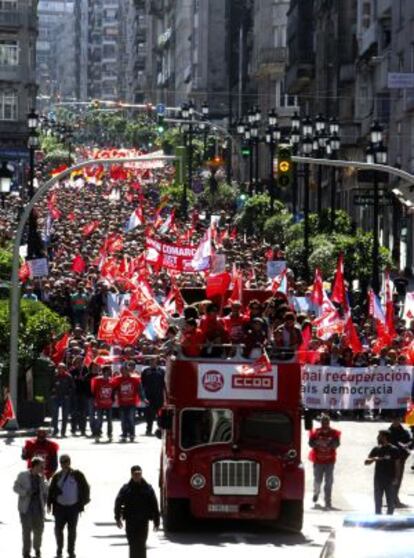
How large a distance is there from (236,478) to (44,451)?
A: 7.82 ft

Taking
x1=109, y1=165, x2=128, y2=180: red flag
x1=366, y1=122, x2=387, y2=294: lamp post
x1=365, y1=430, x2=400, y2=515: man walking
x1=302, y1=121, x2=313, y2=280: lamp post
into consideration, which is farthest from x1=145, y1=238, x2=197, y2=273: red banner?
x1=109, y1=165, x2=128, y2=180: red flag

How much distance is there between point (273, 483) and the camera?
23.7 meters

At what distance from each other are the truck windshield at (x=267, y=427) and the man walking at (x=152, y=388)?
40.9ft

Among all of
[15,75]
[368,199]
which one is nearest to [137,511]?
[368,199]

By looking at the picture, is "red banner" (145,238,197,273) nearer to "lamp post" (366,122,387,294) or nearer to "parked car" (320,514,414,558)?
"lamp post" (366,122,387,294)

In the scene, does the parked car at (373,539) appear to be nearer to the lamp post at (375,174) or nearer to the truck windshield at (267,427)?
the truck windshield at (267,427)

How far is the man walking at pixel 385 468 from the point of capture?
2545cm

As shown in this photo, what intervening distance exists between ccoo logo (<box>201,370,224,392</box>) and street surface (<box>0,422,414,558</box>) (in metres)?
1.74

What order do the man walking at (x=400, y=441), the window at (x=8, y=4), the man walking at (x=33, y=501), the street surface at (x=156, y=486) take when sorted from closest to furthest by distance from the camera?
the man walking at (x=33, y=501) < the street surface at (x=156, y=486) < the man walking at (x=400, y=441) < the window at (x=8, y=4)

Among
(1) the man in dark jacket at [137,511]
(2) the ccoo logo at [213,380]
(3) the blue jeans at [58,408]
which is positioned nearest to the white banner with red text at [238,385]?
(2) the ccoo logo at [213,380]

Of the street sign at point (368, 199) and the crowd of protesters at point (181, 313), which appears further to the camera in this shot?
the street sign at point (368, 199)

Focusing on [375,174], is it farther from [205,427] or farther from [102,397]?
[205,427]

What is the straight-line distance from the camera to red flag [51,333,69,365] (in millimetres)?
38375

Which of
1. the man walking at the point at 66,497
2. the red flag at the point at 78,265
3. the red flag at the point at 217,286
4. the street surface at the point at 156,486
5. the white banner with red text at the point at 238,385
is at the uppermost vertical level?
the red flag at the point at 78,265
